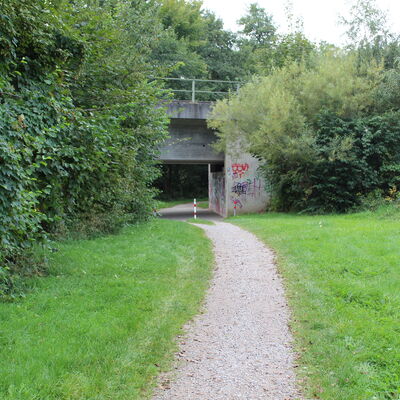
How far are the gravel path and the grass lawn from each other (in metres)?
0.23

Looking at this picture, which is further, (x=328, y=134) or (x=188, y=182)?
(x=188, y=182)

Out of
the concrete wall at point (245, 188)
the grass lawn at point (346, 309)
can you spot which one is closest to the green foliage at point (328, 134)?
the concrete wall at point (245, 188)

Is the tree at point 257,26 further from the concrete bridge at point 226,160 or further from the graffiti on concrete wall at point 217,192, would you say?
the concrete bridge at point 226,160

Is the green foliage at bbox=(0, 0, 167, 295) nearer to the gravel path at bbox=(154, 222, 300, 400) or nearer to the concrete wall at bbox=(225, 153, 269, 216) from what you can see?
the gravel path at bbox=(154, 222, 300, 400)

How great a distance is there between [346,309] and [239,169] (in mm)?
19224

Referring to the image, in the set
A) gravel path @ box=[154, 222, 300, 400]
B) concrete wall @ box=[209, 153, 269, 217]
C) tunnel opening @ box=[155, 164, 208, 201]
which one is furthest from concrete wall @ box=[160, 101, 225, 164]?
tunnel opening @ box=[155, 164, 208, 201]

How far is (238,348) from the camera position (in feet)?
16.8

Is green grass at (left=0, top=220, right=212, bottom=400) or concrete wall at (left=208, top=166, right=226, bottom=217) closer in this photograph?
green grass at (left=0, top=220, right=212, bottom=400)

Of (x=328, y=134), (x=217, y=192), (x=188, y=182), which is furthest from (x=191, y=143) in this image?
(x=188, y=182)

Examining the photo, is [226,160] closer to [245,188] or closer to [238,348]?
[245,188]

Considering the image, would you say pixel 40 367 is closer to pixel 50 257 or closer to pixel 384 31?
pixel 50 257

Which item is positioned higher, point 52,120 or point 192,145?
point 192,145

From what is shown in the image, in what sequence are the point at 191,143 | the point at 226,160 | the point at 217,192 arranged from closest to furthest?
the point at 226,160 → the point at 191,143 → the point at 217,192

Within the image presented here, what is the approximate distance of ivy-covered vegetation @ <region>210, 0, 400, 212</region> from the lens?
19.4 metres
